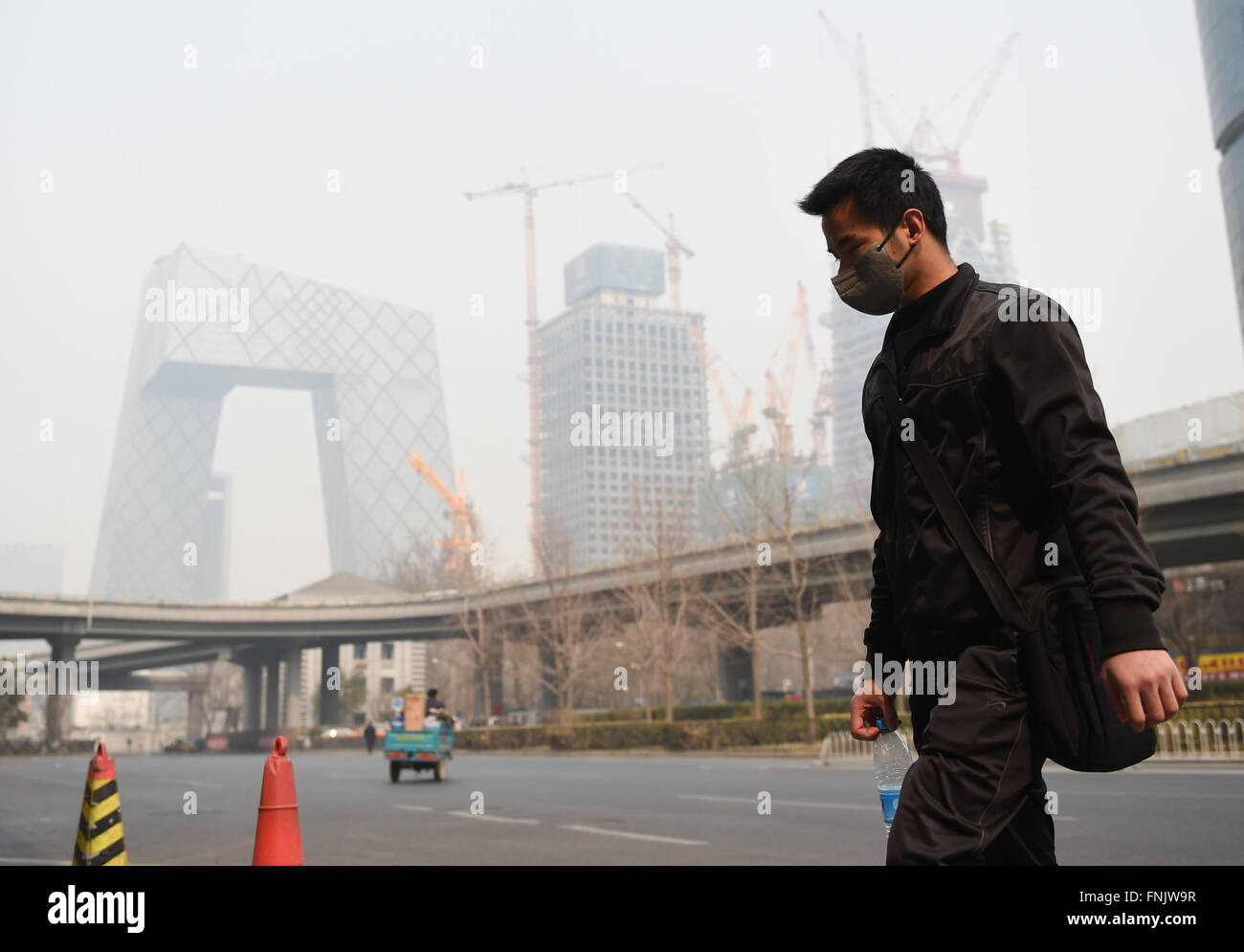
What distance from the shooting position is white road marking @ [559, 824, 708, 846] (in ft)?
31.3

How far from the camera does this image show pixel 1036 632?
2.44 meters

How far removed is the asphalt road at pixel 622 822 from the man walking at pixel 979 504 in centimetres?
562

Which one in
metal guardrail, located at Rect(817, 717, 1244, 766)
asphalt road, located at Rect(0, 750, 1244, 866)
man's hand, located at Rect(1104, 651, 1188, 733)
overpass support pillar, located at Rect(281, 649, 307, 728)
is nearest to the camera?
man's hand, located at Rect(1104, 651, 1188, 733)

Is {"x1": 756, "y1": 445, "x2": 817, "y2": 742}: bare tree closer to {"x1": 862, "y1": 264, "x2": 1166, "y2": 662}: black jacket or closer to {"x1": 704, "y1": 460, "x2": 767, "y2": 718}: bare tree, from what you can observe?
{"x1": 704, "y1": 460, "x2": 767, "y2": 718}: bare tree

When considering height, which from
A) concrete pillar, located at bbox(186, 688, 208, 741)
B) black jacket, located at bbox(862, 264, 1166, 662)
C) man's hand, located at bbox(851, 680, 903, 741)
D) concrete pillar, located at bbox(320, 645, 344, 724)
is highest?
black jacket, located at bbox(862, 264, 1166, 662)

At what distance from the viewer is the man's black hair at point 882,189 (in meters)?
2.89

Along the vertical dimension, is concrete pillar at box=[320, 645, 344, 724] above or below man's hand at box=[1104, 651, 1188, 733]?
below

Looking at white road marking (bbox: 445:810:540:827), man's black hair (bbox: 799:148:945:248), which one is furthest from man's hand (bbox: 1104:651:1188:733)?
white road marking (bbox: 445:810:540:827)

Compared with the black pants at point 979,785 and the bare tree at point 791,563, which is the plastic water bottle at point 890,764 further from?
the bare tree at point 791,563

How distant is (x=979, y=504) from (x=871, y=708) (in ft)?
2.74

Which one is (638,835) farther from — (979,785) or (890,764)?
(979,785)
